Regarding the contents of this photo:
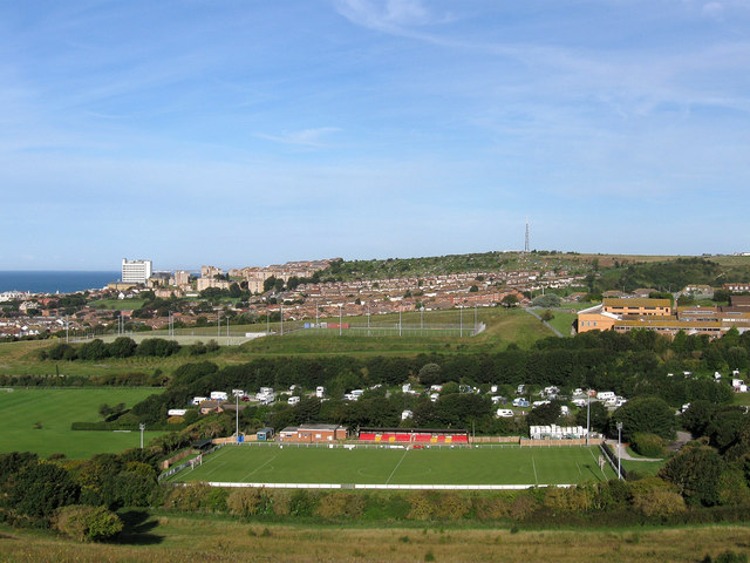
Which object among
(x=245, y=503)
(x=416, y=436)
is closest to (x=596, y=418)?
(x=416, y=436)

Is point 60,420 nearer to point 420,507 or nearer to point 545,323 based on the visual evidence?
point 420,507

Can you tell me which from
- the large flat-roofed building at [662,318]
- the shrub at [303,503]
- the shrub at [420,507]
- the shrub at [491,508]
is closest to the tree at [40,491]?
the shrub at [303,503]

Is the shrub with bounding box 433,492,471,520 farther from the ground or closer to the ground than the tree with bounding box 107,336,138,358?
closer to the ground

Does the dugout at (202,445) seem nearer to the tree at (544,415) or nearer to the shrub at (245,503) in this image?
the shrub at (245,503)

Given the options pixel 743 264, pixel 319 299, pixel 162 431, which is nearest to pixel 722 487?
pixel 162 431

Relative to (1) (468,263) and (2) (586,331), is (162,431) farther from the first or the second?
(1) (468,263)

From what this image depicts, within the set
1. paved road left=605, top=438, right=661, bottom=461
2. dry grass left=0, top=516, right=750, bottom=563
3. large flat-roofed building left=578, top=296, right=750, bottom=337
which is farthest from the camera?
large flat-roofed building left=578, top=296, right=750, bottom=337

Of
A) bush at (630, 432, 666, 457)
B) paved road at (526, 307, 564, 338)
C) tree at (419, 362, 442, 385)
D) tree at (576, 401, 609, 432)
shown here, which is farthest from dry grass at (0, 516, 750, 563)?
paved road at (526, 307, 564, 338)

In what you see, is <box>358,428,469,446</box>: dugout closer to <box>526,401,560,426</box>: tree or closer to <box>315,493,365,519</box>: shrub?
<box>526,401,560,426</box>: tree
